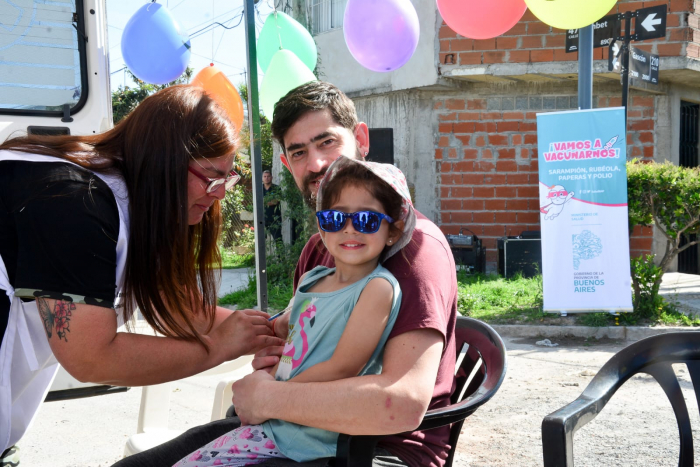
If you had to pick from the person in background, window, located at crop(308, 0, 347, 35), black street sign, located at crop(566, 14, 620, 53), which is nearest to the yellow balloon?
black street sign, located at crop(566, 14, 620, 53)

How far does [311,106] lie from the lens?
2340mm

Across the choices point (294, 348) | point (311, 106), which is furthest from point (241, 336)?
point (311, 106)

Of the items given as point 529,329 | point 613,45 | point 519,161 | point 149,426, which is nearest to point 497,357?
point 149,426

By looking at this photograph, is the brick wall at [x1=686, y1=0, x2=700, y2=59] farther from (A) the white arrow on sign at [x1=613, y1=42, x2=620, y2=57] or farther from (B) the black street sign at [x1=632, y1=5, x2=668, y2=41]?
(A) the white arrow on sign at [x1=613, y1=42, x2=620, y2=57]

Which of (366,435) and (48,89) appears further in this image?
(48,89)

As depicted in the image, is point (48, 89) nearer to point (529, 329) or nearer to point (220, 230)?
point (220, 230)

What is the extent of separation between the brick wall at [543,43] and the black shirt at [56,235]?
8.28m

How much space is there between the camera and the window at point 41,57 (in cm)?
326

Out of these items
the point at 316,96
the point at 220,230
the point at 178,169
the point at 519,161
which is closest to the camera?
the point at 178,169

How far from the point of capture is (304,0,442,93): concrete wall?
369 inches

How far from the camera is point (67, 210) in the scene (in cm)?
152

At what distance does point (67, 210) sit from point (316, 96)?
3.57 ft

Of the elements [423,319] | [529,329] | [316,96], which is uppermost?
[316,96]

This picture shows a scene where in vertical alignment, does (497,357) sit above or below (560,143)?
below
